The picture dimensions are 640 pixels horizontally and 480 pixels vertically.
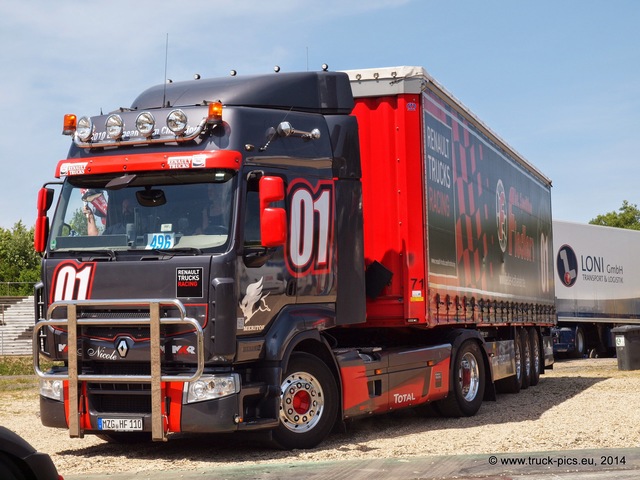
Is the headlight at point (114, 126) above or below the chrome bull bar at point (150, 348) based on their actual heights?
above

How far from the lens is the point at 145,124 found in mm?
9617

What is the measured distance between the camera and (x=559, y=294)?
30.3 meters

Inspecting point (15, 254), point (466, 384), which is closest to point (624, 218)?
point (15, 254)

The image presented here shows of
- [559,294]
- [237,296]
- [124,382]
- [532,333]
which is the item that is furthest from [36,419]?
[559,294]

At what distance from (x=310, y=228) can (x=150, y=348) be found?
211 cm

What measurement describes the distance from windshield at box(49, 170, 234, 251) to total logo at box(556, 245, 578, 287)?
22623 millimetres

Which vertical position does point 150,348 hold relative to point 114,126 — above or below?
below

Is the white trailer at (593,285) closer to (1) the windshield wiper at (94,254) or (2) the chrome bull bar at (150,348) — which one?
(1) the windshield wiper at (94,254)

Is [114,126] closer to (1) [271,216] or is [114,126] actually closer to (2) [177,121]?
(2) [177,121]

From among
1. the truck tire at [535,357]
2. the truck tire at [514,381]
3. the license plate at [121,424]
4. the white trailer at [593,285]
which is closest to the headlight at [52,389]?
the license plate at [121,424]

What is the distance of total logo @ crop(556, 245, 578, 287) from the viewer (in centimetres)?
3050

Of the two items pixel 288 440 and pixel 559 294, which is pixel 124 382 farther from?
pixel 559 294

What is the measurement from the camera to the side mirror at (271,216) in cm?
892

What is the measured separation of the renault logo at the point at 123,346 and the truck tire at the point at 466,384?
5397mm
